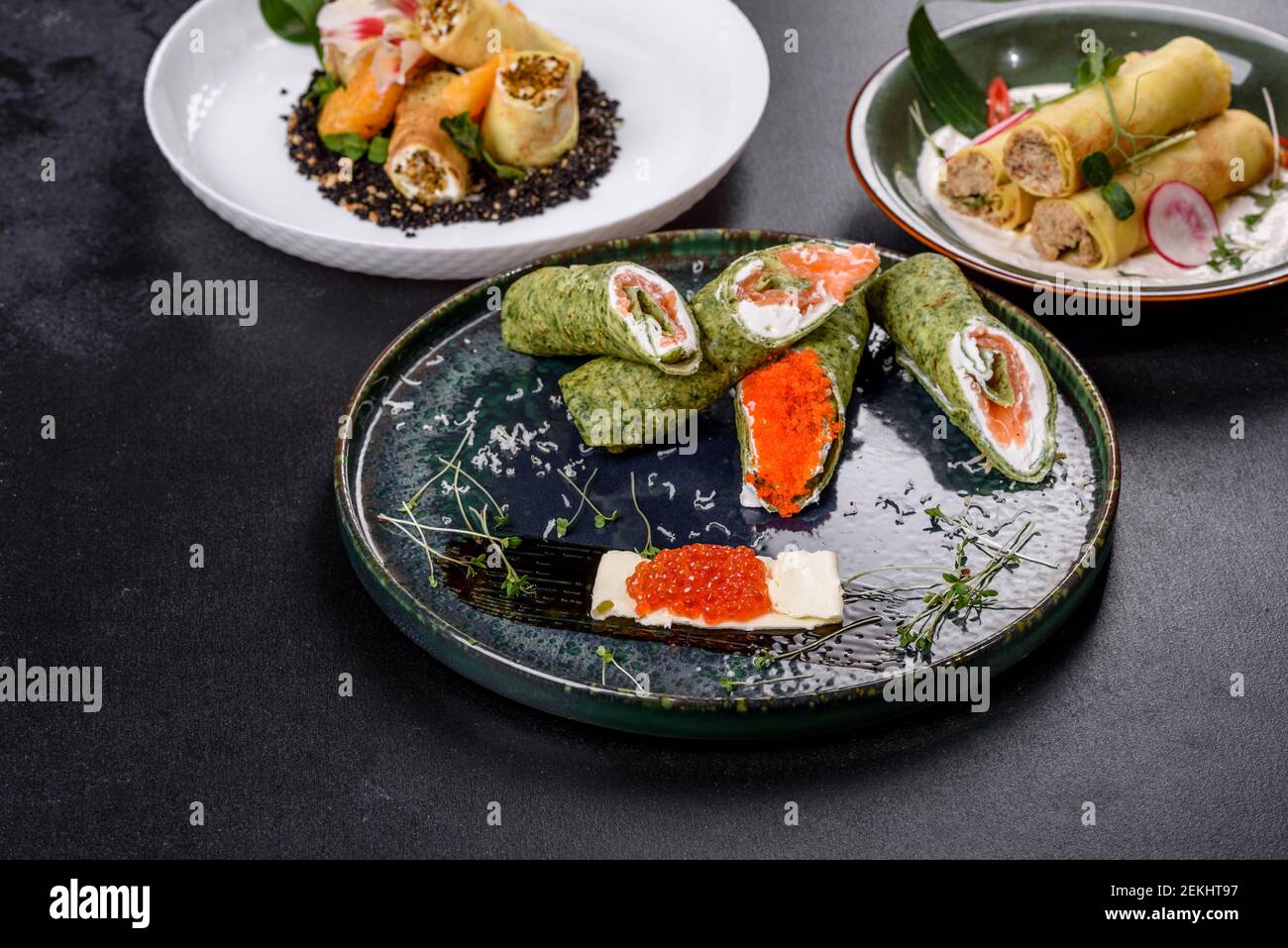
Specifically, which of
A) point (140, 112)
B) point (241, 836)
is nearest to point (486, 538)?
point (241, 836)

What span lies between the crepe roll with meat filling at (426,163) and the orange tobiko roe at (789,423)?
109 cm

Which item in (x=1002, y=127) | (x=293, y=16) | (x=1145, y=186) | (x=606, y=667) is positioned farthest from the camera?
(x=293, y=16)

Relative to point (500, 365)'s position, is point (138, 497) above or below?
below

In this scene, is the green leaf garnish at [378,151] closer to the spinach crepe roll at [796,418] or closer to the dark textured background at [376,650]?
the dark textured background at [376,650]

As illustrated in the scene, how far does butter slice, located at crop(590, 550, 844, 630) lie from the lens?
228 centimetres


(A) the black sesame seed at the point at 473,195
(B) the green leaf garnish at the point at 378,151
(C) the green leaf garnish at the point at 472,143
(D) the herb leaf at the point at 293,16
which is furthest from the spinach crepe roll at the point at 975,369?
(D) the herb leaf at the point at 293,16

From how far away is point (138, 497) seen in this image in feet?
9.07

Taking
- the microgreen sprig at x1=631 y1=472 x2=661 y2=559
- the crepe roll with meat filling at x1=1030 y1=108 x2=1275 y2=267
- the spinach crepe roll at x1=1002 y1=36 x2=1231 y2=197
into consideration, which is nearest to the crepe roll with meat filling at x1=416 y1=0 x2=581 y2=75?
the spinach crepe roll at x1=1002 y1=36 x2=1231 y2=197

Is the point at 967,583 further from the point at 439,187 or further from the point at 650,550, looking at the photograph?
the point at 439,187

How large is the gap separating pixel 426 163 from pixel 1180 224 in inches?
70.3

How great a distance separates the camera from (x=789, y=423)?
2.55m

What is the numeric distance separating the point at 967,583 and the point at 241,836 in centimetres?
129

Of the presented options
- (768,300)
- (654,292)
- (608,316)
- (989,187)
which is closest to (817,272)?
(768,300)

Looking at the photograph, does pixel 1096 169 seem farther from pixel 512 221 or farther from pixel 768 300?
pixel 512 221
